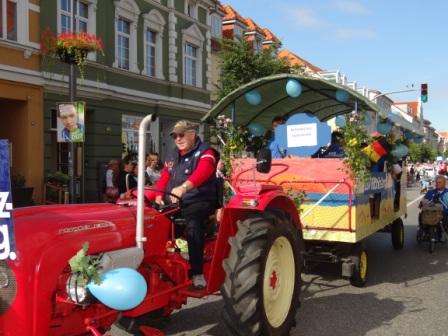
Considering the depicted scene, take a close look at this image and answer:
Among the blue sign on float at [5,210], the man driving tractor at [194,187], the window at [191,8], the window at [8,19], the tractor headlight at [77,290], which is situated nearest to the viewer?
the blue sign on float at [5,210]

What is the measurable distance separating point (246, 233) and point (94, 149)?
13.5m

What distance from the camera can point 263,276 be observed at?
419 cm

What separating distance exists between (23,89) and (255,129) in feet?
26.7

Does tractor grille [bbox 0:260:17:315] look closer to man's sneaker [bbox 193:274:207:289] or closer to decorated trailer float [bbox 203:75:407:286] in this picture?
man's sneaker [bbox 193:274:207:289]

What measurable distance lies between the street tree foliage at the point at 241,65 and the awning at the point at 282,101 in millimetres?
13649

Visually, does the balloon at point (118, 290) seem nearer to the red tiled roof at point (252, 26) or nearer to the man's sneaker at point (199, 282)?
the man's sneaker at point (199, 282)

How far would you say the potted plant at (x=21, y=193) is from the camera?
12.2 m

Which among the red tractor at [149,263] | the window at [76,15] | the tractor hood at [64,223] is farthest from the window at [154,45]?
the tractor hood at [64,223]

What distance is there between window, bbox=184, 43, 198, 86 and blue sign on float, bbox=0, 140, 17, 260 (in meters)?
20.1

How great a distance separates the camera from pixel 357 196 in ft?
21.8

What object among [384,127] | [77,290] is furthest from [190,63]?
[77,290]

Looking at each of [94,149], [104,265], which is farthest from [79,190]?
[104,265]

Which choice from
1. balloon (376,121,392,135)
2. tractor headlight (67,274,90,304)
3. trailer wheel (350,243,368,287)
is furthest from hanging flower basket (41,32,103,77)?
tractor headlight (67,274,90,304)

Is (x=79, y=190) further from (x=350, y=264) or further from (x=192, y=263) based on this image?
(x=192, y=263)
